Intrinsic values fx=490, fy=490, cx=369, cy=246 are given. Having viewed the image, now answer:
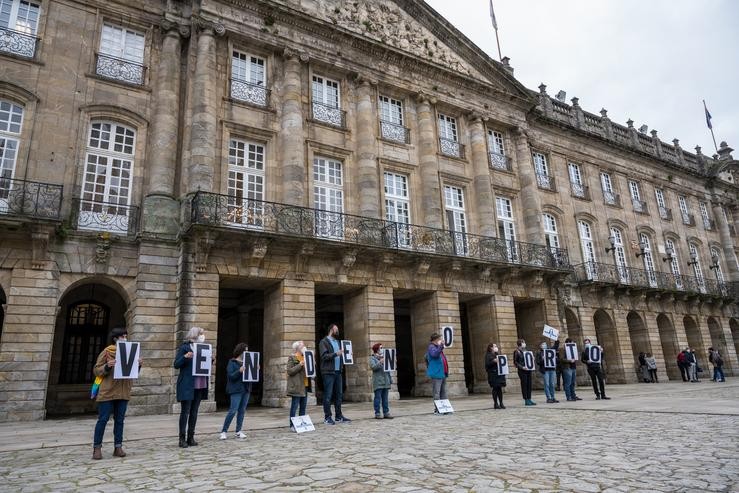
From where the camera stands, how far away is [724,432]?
654 cm

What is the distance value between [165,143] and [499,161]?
49.4 feet

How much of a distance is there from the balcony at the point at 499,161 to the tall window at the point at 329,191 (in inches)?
324

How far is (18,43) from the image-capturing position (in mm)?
14383

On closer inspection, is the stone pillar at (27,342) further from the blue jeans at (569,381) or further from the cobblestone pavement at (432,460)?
the blue jeans at (569,381)

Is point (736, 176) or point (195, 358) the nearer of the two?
point (195, 358)

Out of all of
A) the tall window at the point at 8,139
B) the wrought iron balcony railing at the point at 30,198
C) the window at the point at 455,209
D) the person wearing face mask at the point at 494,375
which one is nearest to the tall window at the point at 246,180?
the wrought iron balcony railing at the point at 30,198

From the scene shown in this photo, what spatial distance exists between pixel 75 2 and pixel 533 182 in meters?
19.6

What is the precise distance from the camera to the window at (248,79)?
56.5 feet

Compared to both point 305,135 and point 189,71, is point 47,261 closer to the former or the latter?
point 189,71

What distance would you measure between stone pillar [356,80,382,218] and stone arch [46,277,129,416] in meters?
8.87

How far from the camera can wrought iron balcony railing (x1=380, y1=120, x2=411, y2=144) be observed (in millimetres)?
20219

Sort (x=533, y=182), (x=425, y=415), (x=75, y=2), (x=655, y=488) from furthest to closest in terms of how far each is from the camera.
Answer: (x=533, y=182) < (x=75, y=2) < (x=425, y=415) < (x=655, y=488)

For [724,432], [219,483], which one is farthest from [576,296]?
[219,483]

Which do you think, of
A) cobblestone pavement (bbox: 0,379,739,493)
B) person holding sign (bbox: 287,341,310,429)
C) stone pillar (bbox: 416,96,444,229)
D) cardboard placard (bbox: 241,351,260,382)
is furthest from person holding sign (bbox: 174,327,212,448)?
stone pillar (bbox: 416,96,444,229)
